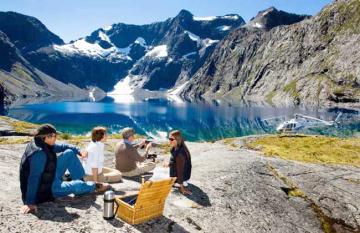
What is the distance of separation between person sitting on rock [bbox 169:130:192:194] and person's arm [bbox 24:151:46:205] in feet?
18.7

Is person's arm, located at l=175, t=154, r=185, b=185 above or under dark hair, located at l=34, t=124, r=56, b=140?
under

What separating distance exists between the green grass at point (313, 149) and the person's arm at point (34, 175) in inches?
752

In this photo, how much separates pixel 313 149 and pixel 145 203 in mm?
26461

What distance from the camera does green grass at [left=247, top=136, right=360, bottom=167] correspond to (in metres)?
29.9

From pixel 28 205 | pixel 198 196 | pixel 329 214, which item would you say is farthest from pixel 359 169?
pixel 28 205

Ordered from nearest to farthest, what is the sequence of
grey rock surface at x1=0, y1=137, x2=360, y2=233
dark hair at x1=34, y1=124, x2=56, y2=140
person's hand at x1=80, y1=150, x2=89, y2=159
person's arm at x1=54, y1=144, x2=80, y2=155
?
grey rock surface at x1=0, y1=137, x2=360, y2=233 → dark hair at x1=34, y1=124, x2=56, y2=140 → person's arm at x1=54, y1=144, x2=80, y2=155 → person's hand at x1=80, y1=150, x2=89, y2=159

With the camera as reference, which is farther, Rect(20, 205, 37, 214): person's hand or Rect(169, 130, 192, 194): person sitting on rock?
Rect(169, 130, 192, 194): person sitting on rock

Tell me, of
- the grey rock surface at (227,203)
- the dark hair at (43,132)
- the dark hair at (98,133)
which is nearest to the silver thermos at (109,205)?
the grey rock surface at (227,203)

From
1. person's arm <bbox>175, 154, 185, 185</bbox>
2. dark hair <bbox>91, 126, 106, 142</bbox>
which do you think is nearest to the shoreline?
person's arm <bbox>175, 154, 185, 185</bbox>

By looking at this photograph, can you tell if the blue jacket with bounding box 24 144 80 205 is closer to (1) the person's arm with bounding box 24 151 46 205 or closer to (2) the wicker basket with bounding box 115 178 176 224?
(1) the person's arm with bounding box 24 151 46 205

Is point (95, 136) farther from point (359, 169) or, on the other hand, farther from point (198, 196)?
point (359, 169)

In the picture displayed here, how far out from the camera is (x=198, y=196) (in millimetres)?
15938

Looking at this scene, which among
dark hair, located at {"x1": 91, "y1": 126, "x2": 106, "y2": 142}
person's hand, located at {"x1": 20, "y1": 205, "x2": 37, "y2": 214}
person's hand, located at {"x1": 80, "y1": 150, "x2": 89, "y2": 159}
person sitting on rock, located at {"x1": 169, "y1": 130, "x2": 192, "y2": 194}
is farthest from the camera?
person sitting on rock, located at {"x1": 169, "y1": 130, "x2": 192, "y2": 194}

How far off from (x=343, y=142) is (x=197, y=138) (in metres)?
59.5
